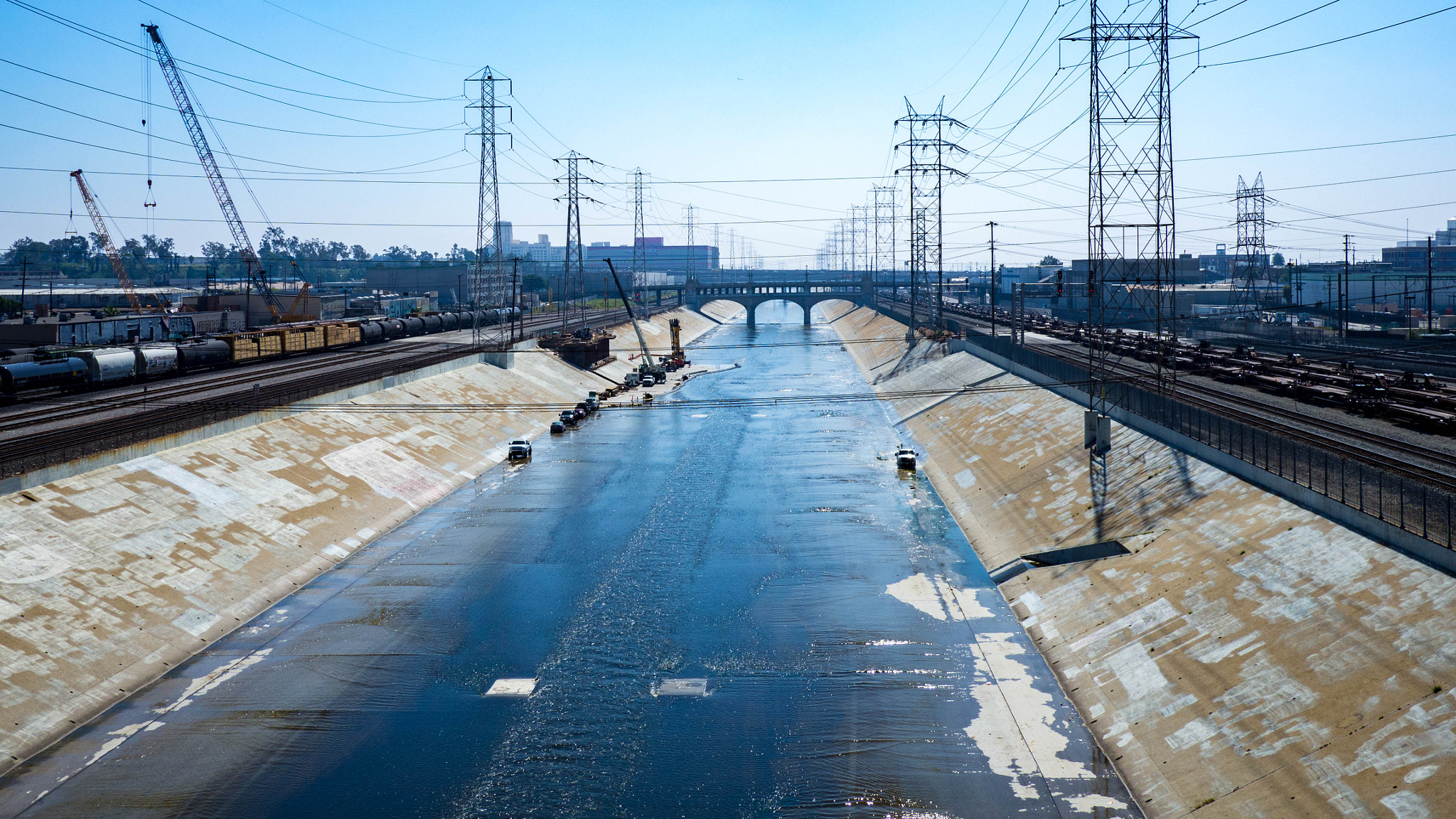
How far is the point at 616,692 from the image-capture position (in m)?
31.2

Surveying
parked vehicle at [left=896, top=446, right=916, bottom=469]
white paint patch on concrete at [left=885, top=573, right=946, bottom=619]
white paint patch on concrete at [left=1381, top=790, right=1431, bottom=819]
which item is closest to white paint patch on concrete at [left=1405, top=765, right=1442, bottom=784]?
white paint patch on concrete at [left=1381, top=790, right=1431, bottom=819]

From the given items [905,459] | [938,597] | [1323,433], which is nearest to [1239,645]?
[938,597]

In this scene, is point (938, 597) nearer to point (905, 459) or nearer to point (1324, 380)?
point (905, 459)

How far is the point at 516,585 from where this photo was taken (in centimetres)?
4178

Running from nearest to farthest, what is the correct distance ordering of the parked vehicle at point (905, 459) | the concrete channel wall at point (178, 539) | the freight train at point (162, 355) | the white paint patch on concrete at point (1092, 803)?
the white paint patch on concrete at point (1092, 803) < the concrete channel wall at point (178, 539) < the freight train at point (162, 355) < the parked vehicle at point (905, 459)

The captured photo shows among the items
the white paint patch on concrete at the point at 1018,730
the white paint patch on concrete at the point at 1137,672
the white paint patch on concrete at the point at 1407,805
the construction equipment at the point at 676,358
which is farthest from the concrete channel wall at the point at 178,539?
the construction equipment at the point at 676,358

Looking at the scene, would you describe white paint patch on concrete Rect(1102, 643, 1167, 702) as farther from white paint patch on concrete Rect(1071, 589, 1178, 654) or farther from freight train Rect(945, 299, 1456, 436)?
freight train Rect(945, 299, 1456, 436)

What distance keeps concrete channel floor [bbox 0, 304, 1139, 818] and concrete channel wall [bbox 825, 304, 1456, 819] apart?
1.52m

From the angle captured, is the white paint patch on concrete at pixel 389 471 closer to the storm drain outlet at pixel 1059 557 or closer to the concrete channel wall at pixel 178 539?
the concrete channel wall at pixel 178 539

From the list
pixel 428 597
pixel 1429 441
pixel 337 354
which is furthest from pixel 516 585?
pixel 337 354

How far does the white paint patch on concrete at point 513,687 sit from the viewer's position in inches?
1232

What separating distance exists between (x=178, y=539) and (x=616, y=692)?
1989 centimetres

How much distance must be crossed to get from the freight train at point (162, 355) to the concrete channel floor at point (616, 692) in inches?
1004

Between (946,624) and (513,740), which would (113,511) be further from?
(946,624)
